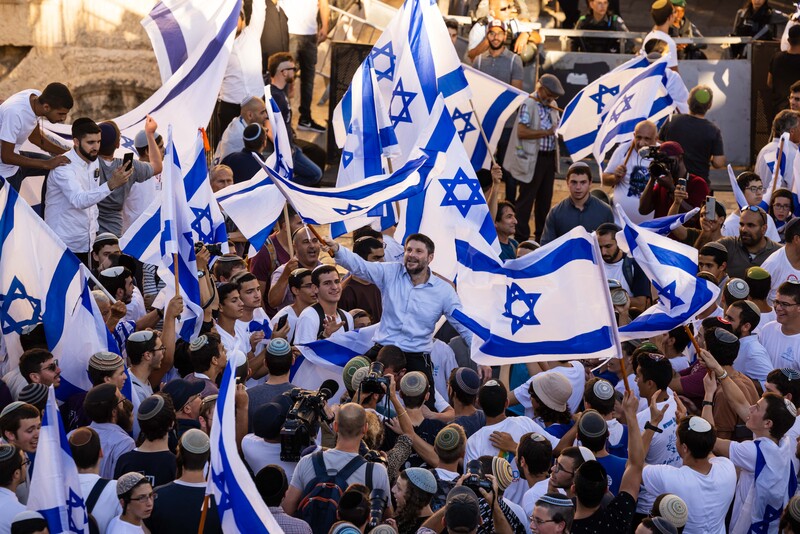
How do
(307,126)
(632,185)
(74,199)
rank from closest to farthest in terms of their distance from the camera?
(74,199)
(632,185)
(307,126)

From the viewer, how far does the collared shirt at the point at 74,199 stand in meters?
10.3

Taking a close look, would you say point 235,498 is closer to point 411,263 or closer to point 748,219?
point 411,263

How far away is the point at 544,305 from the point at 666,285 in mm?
824

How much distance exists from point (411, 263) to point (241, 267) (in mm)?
1518

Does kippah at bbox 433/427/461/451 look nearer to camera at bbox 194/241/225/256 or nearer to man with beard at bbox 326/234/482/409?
man with beard at bbox 326/234/482/409

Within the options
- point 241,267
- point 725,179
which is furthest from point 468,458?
point 725,179

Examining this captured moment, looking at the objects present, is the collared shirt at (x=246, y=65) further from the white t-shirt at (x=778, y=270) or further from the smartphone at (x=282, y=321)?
the white t-shirt at (x=778, y=270)

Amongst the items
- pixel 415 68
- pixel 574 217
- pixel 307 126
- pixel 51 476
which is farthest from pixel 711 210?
pixel 51 476

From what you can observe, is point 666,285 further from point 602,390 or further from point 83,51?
point 83,51

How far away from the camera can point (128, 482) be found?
6.17 metres

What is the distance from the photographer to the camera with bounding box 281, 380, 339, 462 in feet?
22.9

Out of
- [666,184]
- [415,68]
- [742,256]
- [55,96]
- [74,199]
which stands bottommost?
[742,256]

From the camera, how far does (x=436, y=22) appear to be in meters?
11.7

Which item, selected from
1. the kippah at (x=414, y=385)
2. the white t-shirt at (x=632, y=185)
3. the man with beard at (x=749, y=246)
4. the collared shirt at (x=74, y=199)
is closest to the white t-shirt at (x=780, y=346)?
the man with beard at (x=749, y=246)
